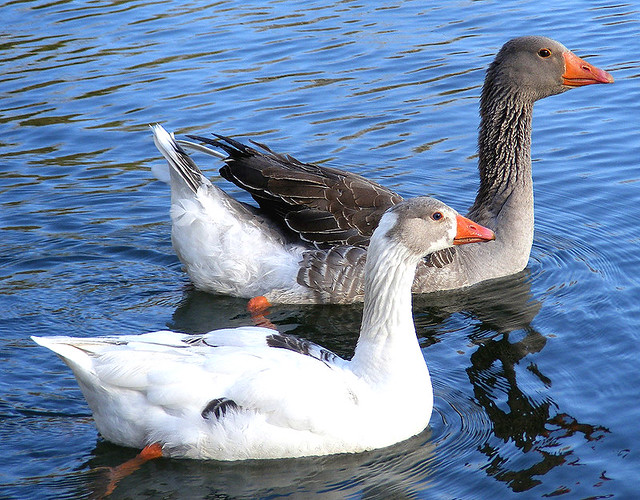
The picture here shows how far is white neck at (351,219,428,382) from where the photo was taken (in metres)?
6.67

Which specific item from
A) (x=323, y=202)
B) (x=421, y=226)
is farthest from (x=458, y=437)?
(x=323, y=202)

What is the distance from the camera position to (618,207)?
10328 millimetres

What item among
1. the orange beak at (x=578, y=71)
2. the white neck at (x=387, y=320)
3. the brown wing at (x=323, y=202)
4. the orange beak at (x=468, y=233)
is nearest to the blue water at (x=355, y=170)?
the white neck at (x=387, y=320)

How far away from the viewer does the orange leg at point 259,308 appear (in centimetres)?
881

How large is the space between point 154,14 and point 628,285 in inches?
405

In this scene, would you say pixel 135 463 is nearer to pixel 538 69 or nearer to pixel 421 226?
pixel 421 226

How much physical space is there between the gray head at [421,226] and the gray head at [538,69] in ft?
10.8

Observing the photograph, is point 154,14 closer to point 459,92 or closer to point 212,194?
point 459,92

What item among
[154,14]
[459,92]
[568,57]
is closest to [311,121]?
[459,92]

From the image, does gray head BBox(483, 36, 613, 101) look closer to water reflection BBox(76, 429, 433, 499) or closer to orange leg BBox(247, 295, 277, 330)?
orange leg BBox(247, 295, 277, 330)

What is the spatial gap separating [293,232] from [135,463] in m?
3.30

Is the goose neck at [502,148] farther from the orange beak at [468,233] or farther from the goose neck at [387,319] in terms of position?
the goose neck at [387,319]

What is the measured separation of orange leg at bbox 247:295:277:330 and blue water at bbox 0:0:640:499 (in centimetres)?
11

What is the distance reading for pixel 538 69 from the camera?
9.94 m
